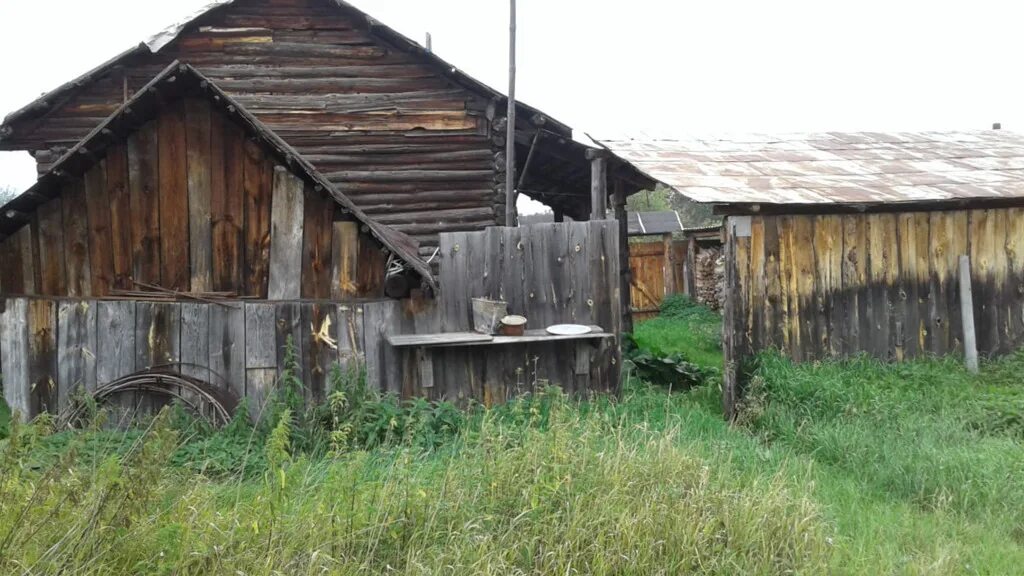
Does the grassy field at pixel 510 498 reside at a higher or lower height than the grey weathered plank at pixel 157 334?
lower

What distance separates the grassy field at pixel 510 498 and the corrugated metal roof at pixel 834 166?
2701 millimetres

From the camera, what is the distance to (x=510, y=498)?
4.22 meters

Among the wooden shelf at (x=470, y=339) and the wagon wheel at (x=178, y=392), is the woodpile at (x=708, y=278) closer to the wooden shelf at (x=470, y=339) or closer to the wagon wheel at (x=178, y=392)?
the wooden shelf at (x=470, y=339)

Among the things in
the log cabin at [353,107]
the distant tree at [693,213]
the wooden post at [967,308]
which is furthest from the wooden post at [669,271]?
the distant tree at [693,213]

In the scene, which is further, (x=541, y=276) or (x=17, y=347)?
(x=541, y=276)

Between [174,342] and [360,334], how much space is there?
1.62m

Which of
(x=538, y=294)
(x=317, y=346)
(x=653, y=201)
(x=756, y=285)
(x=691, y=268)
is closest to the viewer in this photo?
(x=317, y=346)

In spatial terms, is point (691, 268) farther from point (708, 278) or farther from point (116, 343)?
point (116, 343)

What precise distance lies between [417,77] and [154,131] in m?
4.93

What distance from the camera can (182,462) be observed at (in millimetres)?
5258

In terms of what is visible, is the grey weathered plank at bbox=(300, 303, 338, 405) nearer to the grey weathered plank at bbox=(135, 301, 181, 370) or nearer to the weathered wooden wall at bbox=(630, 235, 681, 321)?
the grey weathered plank at bbox=(135, 301, 181, 370)

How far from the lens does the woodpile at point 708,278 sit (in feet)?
62.1

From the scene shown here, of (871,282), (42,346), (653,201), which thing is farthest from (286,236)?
(653,201)

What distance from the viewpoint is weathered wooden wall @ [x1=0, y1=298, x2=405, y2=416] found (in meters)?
6.18
